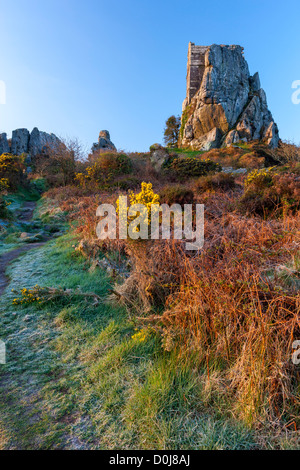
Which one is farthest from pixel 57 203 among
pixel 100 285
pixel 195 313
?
pixel 195 313

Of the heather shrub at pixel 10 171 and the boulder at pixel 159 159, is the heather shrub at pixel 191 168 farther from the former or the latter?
the heather shrub at pixel 10 171

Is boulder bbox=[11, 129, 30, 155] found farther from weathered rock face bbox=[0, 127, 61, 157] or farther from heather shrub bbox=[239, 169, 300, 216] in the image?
heather shrub bbox=[239, 169, 300, 216]

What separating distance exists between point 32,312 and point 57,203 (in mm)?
10407

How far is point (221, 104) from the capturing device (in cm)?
3366

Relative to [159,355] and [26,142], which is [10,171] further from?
[26,142]

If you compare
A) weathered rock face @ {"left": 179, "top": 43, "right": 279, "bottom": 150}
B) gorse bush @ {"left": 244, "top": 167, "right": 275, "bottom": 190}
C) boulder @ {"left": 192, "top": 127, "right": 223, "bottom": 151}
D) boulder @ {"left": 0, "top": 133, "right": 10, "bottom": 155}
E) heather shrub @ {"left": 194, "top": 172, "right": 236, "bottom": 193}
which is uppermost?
weathered rock face @ {"left": 179, "top": 43, "right": 279, "bottom": 150}

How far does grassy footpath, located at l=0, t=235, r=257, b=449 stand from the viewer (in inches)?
62.6

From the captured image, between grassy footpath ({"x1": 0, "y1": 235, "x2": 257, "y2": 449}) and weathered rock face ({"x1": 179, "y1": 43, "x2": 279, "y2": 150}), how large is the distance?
32901 millimetres

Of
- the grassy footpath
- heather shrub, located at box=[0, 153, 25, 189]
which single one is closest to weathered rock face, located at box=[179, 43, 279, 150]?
heather shrub, located at box=[0, 153, 25, 189]

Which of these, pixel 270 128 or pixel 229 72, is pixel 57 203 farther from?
pixel 229 72

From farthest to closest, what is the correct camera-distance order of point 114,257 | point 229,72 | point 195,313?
1. point 229,72
2. point 114,257
3. point 195,313

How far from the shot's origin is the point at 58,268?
189 inches

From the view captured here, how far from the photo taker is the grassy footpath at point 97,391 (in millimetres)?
1591
